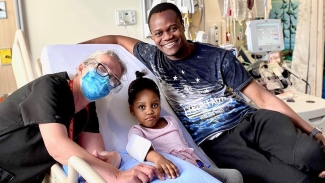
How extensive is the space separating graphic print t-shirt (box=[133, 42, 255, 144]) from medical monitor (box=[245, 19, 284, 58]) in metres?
0.77

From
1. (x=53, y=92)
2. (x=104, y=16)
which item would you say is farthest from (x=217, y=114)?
(x=104, y=16)

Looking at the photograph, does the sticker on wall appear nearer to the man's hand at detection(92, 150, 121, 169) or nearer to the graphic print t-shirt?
the graphic print t-shirt

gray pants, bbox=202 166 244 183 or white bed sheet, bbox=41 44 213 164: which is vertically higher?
white bed sheet, bbox=41 44 213 164

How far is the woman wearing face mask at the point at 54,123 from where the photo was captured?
113 centimetres

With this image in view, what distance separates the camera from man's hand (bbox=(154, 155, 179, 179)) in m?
1.17

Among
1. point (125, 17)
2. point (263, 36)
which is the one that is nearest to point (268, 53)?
point (263, 36)

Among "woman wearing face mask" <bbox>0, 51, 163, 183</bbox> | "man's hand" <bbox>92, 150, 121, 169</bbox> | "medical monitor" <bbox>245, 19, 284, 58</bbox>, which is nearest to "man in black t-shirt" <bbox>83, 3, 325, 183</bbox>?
"woman wearing face mask" <bbox>0, 51, 163, 183</bbox>

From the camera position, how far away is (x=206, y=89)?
64.8 inches

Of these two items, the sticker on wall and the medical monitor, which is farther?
the medical monitor

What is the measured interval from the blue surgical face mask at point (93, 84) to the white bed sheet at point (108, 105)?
347 mm

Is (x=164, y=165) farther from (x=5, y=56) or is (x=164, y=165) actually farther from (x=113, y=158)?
A: (x=5, y=56)

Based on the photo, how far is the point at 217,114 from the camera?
5.35ft

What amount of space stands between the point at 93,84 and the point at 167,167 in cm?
40

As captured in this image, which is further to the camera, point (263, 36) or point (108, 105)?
point (263, 36)
